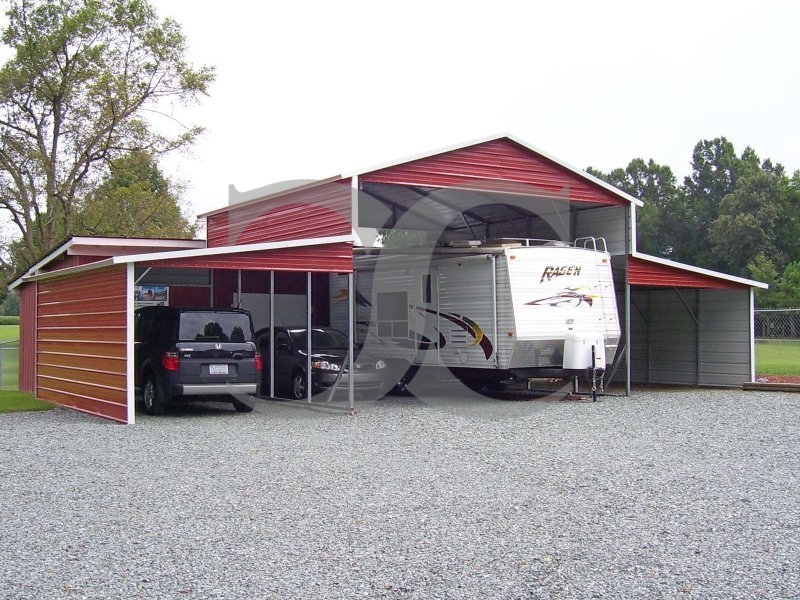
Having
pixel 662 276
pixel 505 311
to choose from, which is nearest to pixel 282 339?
pixel 505 311

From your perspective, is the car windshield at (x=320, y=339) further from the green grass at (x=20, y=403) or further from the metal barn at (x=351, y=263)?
the green grass at (x=20, y=403)

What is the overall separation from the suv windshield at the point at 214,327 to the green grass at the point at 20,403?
4.18 metres

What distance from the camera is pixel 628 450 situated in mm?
11070

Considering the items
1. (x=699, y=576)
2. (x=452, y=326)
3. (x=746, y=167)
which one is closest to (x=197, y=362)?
(x=452, y=326)

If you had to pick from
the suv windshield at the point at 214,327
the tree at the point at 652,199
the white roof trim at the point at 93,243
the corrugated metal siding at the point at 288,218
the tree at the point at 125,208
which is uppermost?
the tree at the point at 652,199

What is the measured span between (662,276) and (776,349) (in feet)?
59.4

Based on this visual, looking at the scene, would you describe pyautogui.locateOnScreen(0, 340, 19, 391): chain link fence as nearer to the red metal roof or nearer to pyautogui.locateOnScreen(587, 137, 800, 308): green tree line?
the red metal roof

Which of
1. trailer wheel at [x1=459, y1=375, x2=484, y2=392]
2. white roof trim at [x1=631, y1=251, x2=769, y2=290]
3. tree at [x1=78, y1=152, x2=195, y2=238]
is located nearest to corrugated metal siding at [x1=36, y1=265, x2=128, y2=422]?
trailer wheel at [x1=459, y1=375, x2=484, y2=392]

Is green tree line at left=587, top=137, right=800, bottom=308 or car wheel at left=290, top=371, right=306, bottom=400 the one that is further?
green tree line at left=587, top=137, right=800, bottom=308

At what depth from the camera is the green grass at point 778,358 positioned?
25062 millimetres

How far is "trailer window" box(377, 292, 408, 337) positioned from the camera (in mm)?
18734

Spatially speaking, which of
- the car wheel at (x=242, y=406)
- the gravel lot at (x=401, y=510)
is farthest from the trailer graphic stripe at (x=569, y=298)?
the car wheel at (x=242, y=406)

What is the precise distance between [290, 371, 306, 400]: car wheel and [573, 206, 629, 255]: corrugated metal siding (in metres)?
7.02

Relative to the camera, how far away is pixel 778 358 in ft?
102
